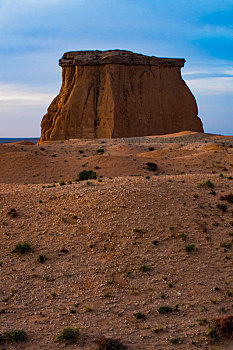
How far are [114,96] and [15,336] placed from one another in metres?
43.4

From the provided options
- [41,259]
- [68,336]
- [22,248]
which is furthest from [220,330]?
[22,248]

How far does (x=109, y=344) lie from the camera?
7812 millimetres

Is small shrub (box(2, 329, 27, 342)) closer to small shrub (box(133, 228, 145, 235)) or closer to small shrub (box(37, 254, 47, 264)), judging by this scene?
small shrub (box(37, 254, 47, 264))

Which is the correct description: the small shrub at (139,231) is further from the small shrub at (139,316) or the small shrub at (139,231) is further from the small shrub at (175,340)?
the small shrub at (175,340)

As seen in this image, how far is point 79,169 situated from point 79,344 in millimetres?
18117

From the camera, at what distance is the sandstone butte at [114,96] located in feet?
163

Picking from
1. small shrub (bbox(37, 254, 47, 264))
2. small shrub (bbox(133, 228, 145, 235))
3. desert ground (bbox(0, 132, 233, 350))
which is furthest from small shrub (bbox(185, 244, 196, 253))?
small shrub (bbox(37, 254, 47, 264))

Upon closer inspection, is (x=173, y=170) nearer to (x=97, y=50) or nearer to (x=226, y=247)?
(x=226, y=247)

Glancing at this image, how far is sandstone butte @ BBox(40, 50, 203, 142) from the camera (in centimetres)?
4953

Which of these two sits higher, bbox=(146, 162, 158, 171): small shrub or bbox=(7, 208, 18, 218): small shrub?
bbox=(146, 162, 158, 171): small shrub

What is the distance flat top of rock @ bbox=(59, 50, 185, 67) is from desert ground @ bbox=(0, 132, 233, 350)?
34.4 m

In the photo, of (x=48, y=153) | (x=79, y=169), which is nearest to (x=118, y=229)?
(x=79, y=169)

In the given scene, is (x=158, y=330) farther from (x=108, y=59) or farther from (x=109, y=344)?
(x=108, y=59)

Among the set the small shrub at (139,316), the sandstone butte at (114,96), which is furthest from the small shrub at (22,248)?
the sandstone butte at (114,96)
